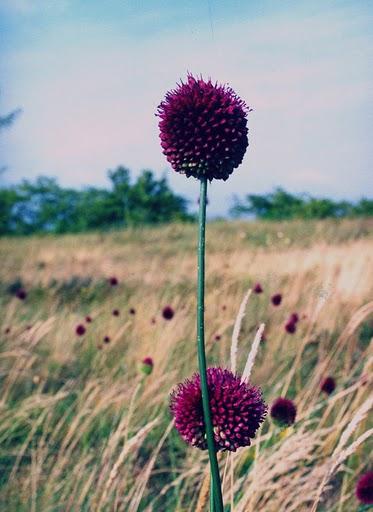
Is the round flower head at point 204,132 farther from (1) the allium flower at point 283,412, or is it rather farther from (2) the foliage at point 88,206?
(2) the foliage at point 88,206

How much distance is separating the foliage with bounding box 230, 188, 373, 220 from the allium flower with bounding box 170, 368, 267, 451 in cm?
1787

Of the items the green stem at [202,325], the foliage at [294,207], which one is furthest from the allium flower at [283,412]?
the foliage at [294,207]

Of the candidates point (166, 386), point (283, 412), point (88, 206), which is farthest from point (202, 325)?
point (88, 206)

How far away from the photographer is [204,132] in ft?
2.21

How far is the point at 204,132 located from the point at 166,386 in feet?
Answer: 6.83

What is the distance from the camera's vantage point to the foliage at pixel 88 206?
9.26m

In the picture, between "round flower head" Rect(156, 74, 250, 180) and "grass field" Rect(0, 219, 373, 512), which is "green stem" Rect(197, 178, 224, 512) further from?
"grass field" Rect(0, 219, 373, 512)

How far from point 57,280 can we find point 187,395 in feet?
16.8

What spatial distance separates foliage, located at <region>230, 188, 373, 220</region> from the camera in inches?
759

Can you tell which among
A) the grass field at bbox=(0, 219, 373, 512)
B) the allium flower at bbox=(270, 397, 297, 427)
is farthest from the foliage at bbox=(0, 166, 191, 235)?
the allium flower at bbox=(270, 397, 297, 427)

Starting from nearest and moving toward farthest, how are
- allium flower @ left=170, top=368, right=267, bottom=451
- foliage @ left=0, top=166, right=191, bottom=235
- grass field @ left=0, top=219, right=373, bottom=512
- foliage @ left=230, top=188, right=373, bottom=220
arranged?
A: allium flower @ left=170, top=368, right=267, bottom=451
grass field @ left=0, top=219, right=373, bottom=512
foliage @ left=0, top=166, right=191, bottom=235
foliage @ left=230, top=188, right=373, bottom=220

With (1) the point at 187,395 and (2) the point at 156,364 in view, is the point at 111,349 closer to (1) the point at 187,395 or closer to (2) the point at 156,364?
(2) the point at 156,364

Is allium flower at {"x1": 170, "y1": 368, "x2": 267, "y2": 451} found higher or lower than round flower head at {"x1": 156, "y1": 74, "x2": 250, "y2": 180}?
lower

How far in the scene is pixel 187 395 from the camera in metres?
0.76
